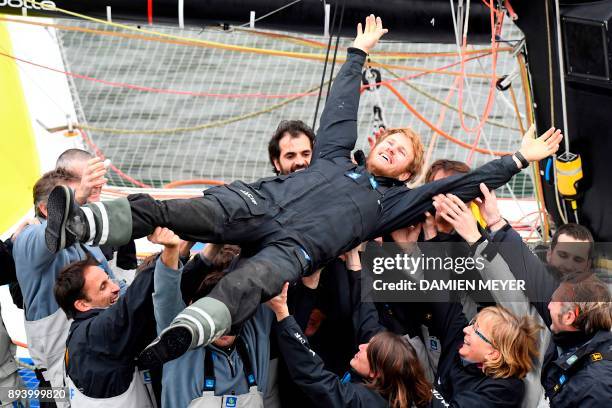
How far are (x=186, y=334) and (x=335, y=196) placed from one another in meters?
1.07

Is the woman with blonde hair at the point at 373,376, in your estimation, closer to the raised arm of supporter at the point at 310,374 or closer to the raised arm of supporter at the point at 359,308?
the raised arm of supporter at the point at 310,374

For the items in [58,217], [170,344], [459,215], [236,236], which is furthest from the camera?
[459,215]

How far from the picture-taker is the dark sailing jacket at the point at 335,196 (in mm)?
3695

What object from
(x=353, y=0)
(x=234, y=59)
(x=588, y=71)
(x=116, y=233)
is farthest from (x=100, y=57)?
(x=116, y=233)

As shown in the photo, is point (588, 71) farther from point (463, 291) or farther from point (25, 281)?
point (25, 281)

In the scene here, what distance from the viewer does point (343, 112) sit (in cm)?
423

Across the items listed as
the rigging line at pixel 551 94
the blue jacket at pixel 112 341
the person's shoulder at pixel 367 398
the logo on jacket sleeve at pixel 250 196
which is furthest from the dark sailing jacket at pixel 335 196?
the rigging line at pixel 551 94

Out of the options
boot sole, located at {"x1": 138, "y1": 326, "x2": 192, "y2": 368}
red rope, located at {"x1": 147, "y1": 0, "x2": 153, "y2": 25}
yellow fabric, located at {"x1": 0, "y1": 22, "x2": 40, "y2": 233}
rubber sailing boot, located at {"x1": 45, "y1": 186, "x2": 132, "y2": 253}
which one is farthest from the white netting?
boot sole, located at {"x1": 138, "y1": 326, "x2": 192, "y2": 368}

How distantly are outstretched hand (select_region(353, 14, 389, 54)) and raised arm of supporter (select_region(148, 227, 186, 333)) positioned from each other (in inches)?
52.1

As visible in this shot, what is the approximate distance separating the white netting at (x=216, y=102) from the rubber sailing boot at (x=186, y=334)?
475cm

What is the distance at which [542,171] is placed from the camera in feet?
15.9

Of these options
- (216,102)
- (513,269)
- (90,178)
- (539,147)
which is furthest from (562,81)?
(216,102)

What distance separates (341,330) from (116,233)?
0.97 m

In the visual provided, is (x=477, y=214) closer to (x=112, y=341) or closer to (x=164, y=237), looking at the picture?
(x=164, y=237)
